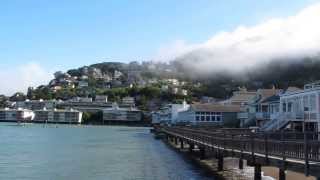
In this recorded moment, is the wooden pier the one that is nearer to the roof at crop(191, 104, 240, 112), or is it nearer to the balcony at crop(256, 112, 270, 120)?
the balcony at crop(256, 112, 270, 120)

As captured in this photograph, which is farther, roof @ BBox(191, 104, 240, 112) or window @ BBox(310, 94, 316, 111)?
roof @ BBox(191, 104, 240, 112)

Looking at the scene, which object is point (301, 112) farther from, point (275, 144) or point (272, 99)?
point (275, 144)

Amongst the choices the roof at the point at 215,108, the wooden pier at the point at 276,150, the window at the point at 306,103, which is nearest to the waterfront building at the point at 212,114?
the roof at the point at 215,108

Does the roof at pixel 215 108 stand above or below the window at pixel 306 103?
above

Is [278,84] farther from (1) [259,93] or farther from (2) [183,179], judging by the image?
(2) [183,179]

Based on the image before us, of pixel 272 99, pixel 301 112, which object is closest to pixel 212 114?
pixel 272 99

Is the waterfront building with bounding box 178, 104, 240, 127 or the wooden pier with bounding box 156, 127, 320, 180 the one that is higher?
the waterfront building with bounding box 178, 104, 240, 127

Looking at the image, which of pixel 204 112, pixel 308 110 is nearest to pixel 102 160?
pixel 308 110

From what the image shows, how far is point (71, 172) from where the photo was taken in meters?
41.6

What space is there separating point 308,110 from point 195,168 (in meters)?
16.6

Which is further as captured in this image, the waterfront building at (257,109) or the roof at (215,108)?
the roof at (215,108)

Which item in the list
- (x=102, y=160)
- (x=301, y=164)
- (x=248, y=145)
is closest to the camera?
(x=301, y=164)

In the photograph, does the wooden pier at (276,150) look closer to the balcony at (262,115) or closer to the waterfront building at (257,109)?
the balcony at (262,115)

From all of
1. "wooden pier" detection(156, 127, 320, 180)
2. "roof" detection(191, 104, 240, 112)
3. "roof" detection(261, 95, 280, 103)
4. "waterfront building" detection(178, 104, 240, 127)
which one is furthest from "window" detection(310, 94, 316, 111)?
"roof" detection(191, 104, 240, 112)
